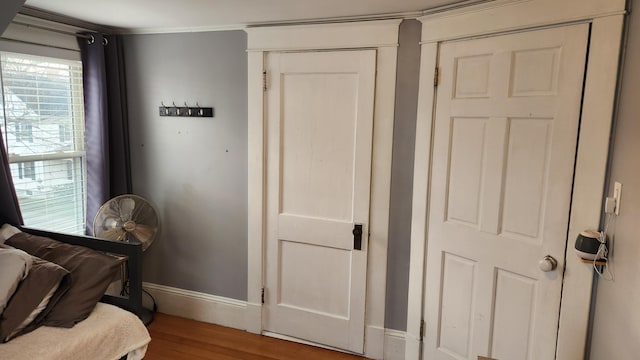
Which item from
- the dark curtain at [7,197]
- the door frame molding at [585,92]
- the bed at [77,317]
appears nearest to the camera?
the door frame molding at [585,92]

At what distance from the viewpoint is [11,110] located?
8.72 feet

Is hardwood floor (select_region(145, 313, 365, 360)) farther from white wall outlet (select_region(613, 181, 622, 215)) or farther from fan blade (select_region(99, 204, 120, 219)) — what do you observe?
white wall outlet (select_region(613, 181, 622, 215))

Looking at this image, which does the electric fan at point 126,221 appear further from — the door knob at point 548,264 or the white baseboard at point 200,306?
the door knob at point 548,264

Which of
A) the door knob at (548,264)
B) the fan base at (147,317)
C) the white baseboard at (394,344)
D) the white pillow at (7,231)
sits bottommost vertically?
the fan base at (147,317)

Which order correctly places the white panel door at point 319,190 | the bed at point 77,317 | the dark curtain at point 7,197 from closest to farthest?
the bed at point 77,317 < the dark curtain at point 7,197 < the white panel door at point 319,190

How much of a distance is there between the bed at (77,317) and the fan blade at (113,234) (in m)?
0.47

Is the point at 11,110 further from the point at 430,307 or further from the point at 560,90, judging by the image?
the point at 560,90

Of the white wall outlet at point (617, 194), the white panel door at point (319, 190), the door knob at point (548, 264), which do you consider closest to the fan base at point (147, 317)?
the white panel door at point (319, 190)

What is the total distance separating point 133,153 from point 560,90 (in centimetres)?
301

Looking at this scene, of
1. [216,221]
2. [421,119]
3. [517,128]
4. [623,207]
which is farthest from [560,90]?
[216,221]

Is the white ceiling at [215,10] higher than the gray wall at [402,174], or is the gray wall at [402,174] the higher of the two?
the white ceiling at [215,10]

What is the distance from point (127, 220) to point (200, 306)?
90 centimetres

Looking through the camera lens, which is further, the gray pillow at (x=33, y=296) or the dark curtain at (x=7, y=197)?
the dark curtain at (x=7, y=197)

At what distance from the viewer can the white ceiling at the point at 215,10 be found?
2.33 metres
